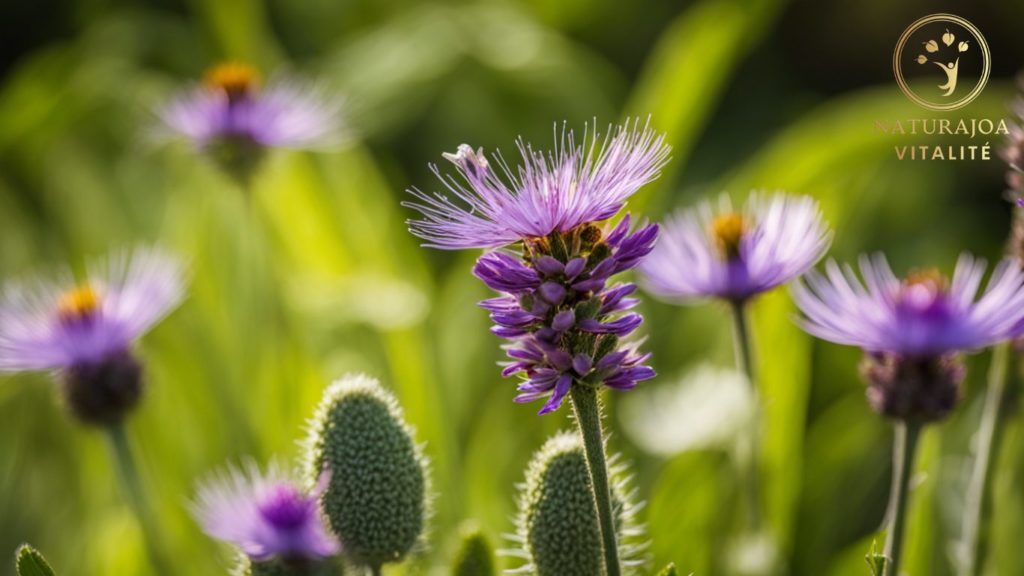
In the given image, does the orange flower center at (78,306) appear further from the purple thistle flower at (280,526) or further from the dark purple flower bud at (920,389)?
the dark purple flower bud at (920,389)

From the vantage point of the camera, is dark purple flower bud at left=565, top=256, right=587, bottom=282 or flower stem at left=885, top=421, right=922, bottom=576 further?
flower stem at left=885, top=421, right=922, bottom=576

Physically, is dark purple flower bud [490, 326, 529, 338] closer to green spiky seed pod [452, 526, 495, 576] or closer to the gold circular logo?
green spiky seed pod [452, 526, 495, 576]

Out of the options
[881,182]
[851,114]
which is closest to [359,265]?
[851,114]

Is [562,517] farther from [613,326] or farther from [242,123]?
[242,123]

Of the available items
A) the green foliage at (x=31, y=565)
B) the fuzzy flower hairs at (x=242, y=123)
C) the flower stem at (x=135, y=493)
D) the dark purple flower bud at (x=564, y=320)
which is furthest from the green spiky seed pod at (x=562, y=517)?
the fuzzy flower hairs at (x=242, y=123)

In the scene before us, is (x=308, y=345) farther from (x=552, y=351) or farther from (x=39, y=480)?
(x=552, y=351)

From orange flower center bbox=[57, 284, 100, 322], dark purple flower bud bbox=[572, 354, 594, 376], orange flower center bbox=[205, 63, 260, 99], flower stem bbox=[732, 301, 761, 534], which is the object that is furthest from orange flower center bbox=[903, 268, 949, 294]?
orange flower center bbox=[205, 63, 260, 99]
